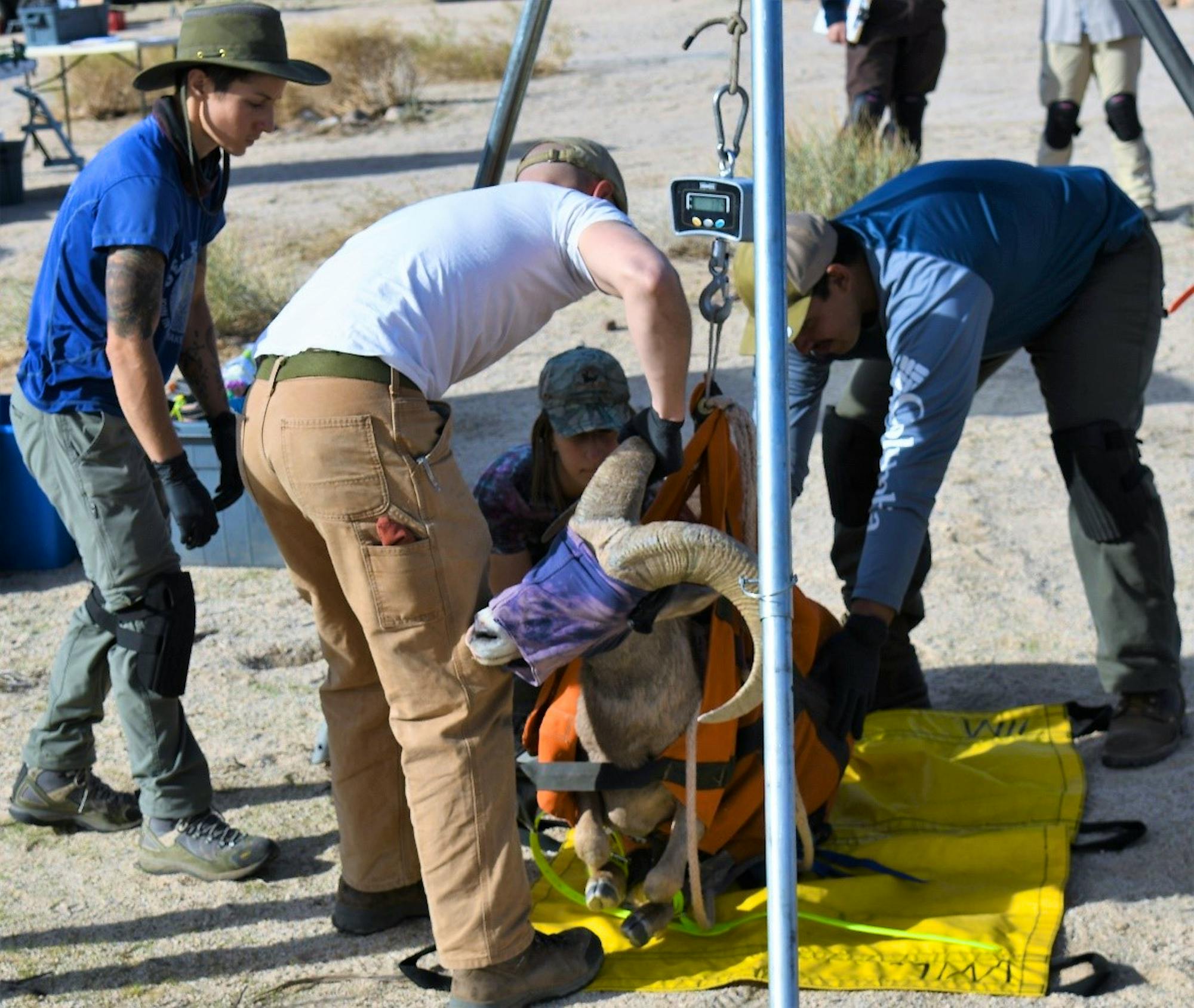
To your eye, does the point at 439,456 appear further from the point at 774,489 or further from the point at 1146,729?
the point at 1146,729

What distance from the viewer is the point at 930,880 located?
12.3ft

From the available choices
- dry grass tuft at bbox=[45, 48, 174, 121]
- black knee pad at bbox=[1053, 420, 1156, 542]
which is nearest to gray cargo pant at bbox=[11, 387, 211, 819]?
black knee pad at bbox=[1053, 420, 1156, 542]

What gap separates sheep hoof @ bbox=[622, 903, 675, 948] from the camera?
11.3 feet

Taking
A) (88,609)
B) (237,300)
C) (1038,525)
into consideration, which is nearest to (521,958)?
(88,609)

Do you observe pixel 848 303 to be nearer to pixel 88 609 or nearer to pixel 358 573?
pixel 358 573

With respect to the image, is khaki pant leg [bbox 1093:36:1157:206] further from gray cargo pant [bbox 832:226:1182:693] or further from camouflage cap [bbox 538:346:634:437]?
camouflage cap [bbox 538:346:634:437]

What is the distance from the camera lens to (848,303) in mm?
3715

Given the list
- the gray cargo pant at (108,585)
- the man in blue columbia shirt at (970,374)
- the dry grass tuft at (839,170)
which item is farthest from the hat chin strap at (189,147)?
the dry grass tuft at (839,170)

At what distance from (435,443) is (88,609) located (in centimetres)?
133

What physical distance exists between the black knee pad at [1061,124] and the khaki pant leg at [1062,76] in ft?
0.08

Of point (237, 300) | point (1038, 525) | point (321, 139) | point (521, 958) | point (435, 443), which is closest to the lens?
point (435, 443)

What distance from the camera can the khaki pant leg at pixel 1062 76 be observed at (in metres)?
9.23

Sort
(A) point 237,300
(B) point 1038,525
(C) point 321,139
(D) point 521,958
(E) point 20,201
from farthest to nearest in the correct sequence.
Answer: (C) point 321,139 → (E) point 20,201 → (A) point 237,300 → (B) point 1038,525 → (D) point 521,958

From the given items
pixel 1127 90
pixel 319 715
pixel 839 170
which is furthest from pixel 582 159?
pixel 1127 90
